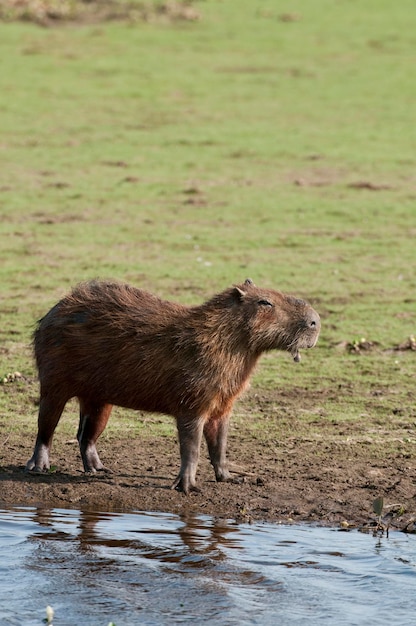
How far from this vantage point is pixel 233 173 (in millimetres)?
15898

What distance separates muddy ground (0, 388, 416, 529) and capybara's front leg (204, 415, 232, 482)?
3.0 inches

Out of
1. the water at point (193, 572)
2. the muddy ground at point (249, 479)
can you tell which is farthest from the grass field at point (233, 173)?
the water at point (193, 572)

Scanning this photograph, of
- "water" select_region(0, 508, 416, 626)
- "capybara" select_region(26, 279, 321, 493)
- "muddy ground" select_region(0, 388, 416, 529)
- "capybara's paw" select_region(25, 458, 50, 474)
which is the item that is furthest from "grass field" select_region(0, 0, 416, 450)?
"water" select_region(0, 508, 416, 626)

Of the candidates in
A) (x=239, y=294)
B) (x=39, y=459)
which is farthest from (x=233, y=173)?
(x=39, y=459)

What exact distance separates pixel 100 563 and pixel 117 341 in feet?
5.26

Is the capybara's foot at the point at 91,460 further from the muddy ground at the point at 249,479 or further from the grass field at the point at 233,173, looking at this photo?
the grass field at the point at 233,173

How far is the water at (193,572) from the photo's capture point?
5.70 metres

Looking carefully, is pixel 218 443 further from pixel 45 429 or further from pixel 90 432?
pixel 45 429

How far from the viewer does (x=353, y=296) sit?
11.6 metres

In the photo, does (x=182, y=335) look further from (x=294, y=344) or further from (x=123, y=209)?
(x=123, y=209)

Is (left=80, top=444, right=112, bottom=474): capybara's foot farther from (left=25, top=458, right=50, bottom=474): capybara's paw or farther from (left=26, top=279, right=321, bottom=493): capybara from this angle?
(left=25, top=458, right=50, bottom=474): capybara's paw

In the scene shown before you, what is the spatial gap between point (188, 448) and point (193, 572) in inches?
45.3

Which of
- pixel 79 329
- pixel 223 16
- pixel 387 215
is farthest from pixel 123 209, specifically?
pixel 223 16

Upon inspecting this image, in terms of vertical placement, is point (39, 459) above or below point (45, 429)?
below
